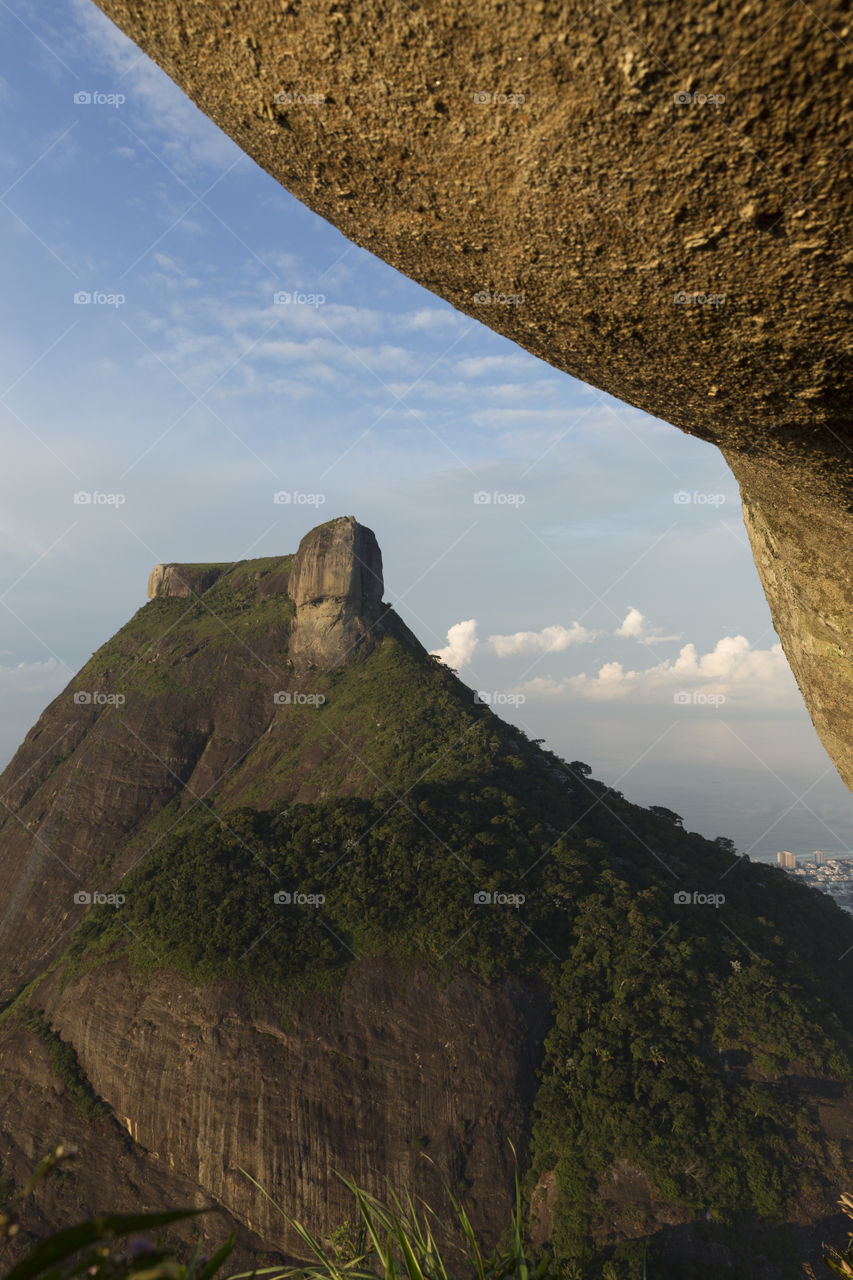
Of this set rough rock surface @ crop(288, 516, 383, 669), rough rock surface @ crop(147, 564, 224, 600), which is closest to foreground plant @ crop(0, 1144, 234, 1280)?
rough rock surface @ crop(288, 516, 383, 669)

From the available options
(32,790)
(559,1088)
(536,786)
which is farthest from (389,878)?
(32,790)

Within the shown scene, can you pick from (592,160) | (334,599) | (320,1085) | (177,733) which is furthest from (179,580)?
(592,160)

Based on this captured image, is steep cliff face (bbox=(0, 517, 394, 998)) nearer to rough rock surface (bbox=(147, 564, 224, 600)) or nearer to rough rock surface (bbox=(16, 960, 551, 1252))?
rough rock surface (bbox=(147, 564, 224, 600))

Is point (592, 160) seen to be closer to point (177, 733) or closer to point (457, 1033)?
point (457, 1033)

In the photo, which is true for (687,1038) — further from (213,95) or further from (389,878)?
(213,95)

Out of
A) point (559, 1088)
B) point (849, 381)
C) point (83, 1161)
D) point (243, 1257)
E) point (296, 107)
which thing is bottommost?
point (243, 1257)

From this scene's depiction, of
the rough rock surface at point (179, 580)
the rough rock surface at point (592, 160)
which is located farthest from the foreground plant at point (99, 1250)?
the rough rock surface at point (179, 580)

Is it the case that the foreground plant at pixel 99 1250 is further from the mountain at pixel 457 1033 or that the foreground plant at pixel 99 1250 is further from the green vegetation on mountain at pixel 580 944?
the green vegetation on mountain at pixel 580 944

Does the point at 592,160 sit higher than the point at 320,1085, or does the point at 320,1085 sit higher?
the point at 592,160
